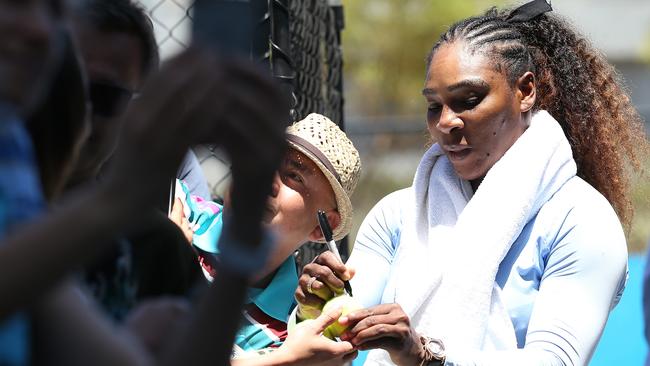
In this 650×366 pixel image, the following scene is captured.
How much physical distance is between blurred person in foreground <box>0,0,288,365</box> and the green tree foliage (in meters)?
16.5

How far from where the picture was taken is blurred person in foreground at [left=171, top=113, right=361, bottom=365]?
272 centimetres

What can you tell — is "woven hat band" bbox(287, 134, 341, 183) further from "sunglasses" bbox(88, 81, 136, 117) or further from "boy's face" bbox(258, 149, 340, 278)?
"sunglasses" bbox(88, 81, 136, 117)

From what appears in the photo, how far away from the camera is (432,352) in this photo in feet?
8.47

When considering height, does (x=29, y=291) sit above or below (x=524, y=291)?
above

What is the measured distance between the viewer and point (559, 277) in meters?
2.67

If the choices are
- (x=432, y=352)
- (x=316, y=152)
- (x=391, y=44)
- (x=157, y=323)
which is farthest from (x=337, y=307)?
(x=391, y=44)

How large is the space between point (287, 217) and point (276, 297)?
0.21 metres

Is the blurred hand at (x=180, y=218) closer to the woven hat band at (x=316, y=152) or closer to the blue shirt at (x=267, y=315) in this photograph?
the blue shirt at (x=267, y=315)

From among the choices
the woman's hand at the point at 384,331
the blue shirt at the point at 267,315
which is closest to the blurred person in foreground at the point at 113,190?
the woman's hand at the point at 384,331

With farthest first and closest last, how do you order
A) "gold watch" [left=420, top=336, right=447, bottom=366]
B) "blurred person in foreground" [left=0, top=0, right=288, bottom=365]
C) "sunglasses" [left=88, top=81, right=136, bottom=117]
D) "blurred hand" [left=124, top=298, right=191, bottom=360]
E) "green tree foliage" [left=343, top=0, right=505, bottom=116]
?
1. "green tree foliage" [left=343, top=0, right=505, bottom=116]
2. "gold watch" [left=420, top=336, right=447, bottom=366]
3. "sunglasses" [left=88, top=81, right=136, bottom=117]
4. "blurred hand" [left=124, top=298, right=191, bottom=360]
5. "blurred person in foreground" [left=0, top=0, right=288, bottom=365]

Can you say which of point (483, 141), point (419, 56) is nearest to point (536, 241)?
point (483, 141)

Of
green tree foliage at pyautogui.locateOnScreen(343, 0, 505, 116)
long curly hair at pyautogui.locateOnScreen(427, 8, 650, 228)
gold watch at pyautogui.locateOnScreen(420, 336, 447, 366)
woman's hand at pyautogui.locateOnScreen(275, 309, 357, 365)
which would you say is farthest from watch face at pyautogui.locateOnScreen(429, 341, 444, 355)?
green tree foliage at pyautogui.locateOnScreen(343, 0, 505, 116)

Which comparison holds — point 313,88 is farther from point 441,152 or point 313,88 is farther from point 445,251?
point 445,251

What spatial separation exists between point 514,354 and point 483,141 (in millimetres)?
645
